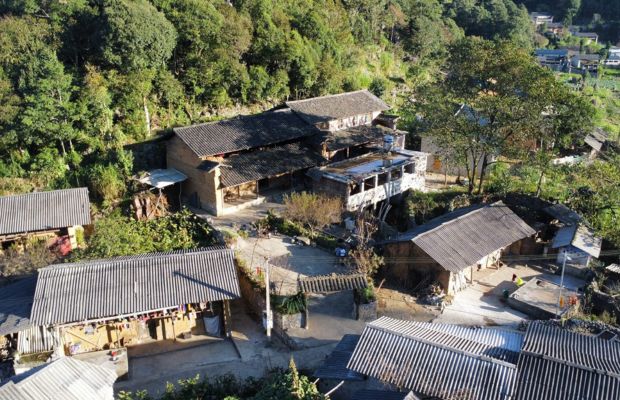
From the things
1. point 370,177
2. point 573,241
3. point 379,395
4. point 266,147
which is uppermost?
point 266,147

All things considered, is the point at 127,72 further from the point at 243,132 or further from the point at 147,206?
the point at 147,206

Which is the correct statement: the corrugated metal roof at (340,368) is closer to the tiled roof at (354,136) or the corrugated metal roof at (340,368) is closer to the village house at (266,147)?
the village house at (266,147)

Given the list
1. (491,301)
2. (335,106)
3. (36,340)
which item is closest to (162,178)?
(36,340)

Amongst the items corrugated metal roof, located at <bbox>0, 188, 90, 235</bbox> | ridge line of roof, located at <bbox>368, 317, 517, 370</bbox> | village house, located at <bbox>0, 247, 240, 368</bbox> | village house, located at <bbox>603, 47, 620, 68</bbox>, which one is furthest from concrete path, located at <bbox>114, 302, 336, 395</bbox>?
village house, located at <bbox>603, 47, 620, 68</bbox>

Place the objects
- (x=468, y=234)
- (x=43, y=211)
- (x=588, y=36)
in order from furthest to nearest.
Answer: (x=588, y=36), (x=468, y=234), (x=43, y=211)

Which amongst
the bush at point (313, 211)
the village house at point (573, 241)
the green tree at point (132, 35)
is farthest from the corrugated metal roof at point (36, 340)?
the village house at point (573, 241)

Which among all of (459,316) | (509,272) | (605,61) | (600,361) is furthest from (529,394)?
(605,61)
